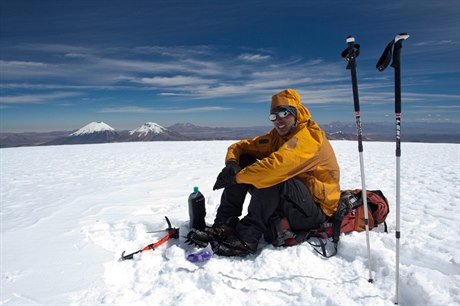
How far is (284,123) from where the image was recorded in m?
3.65

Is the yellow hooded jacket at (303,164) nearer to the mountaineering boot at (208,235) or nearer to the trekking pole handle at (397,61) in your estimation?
the mountaineering boot at (208,235)

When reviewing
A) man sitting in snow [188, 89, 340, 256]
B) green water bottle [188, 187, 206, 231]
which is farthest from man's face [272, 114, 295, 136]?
green water bottle [188, 187, 206, 231]

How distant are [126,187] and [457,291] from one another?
692 cm

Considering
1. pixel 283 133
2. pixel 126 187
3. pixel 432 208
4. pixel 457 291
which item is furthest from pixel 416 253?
pixel 126 187

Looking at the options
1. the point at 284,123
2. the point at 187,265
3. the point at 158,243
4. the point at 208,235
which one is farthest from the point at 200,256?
the point at 284,123

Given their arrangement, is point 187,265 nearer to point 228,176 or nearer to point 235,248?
point 235,248

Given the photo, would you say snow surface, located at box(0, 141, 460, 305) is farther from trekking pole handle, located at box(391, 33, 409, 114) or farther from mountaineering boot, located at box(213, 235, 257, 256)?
trekking pole handle, located at box(391, 33, 409, 114)

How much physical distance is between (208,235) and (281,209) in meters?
0.97

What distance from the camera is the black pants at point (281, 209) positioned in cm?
330

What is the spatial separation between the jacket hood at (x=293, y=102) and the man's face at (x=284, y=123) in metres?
0.09

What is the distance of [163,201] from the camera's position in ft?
19.7

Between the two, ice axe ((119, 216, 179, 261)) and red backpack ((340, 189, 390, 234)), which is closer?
ice axe ((119, 216, 179, 261))

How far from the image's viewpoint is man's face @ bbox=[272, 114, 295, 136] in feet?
11.8

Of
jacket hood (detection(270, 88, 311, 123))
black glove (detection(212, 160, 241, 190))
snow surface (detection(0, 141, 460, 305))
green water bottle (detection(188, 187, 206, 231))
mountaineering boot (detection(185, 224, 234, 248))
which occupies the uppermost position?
jacket hood (detection(270, 88, 311, 123))
